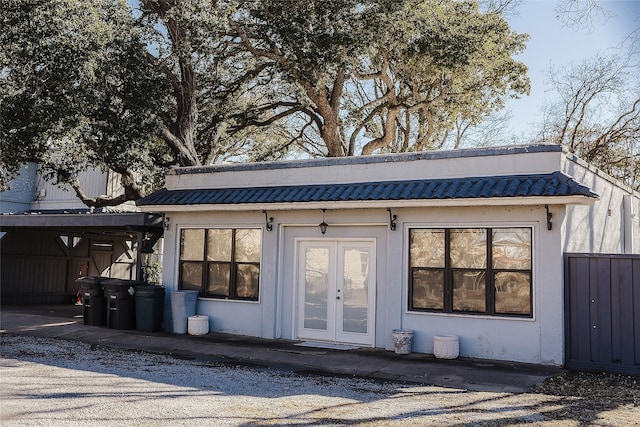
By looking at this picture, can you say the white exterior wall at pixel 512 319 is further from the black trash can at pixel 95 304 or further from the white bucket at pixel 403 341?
the black trash can at pixel 95 304

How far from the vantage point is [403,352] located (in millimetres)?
11508

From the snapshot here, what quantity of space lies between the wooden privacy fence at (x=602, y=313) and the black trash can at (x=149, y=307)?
29.4 feet

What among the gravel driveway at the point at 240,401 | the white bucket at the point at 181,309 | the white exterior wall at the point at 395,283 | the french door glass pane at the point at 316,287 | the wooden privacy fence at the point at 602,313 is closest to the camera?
the gravel driveway at the point at 240,401

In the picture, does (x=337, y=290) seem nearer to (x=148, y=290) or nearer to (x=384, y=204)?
(x=384, y=204)

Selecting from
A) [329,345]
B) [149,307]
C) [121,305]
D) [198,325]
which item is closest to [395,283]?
[329,345]

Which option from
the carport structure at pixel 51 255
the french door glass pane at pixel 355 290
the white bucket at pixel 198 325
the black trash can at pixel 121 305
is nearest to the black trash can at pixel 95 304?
the black trash can at pixel 121 305

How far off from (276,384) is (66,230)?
48.7 feet

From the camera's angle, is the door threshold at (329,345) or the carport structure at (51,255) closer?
the door threshold at (329,345)

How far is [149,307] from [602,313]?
964 centimetres

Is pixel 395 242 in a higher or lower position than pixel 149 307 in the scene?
higher

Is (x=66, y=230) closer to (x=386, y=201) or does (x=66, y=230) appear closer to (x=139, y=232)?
(x=139, y=232)

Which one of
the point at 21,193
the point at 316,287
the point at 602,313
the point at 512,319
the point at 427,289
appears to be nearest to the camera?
the point at 602,313

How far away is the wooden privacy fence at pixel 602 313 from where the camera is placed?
10.2 metres

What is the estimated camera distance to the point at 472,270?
11.5 metres
